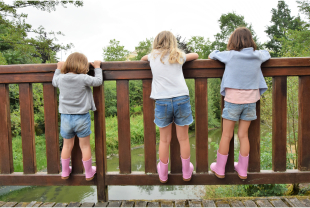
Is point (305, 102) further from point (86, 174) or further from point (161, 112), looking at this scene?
point (86, 174)

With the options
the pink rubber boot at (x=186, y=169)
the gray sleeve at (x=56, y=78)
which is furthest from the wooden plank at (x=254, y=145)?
the gray sleeve at (x=56, y=78)

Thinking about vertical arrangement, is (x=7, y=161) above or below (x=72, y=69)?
below

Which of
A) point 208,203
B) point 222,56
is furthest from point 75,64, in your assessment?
point 208,203

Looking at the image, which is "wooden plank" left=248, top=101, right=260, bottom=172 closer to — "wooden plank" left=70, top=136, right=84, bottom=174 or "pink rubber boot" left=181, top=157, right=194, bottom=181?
"pink rubber boot" left=181, top=157, right=194, bottom=181

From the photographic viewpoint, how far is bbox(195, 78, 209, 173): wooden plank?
1.88 m

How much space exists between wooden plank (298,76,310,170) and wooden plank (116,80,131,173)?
149 centimetres

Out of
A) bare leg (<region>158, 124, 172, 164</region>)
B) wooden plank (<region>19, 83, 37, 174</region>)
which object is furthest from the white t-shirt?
wooden plank (<region>19, 83, 37, 174</region>)

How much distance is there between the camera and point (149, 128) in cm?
191

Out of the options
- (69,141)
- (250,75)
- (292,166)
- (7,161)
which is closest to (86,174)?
(69,141)

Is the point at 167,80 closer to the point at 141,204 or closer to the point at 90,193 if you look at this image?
the point at 141,204

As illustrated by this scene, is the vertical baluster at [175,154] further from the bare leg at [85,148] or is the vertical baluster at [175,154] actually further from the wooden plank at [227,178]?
the bare leg at [85,148]

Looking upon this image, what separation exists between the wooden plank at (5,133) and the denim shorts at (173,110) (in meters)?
1.39

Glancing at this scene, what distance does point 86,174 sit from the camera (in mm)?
1909

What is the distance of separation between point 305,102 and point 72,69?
1.97 meters
